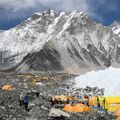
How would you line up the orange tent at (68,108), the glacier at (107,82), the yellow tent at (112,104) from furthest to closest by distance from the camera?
the glacier at (107,82), the yellow tent at (112,104), the orange tent at (68,108)

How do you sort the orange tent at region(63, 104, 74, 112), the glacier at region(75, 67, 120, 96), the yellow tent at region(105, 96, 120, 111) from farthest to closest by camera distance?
the glacier at region(75, 67, 120, 96)
the yellow tent at region(105, 96, 120, 111)
the orange tent at region(63, 104, 74, 112)

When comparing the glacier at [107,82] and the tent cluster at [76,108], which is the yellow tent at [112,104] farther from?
the glacier at [107,82]

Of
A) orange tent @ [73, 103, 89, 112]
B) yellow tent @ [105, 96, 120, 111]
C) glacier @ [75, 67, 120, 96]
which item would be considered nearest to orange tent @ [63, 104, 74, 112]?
orange tent @ [73, 103, 89, 112]

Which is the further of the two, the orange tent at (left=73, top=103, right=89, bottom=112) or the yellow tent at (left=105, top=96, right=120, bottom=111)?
the yellow tent at (left=105, top=96, right=120, bottom=111)

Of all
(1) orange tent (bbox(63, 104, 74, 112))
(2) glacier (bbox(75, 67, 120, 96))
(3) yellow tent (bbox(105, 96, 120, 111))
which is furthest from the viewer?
(2) glacier (bbox(75, 67, 120, 96))

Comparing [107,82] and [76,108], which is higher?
[107,82]

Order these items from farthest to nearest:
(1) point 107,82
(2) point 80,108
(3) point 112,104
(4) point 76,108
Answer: (1) point 107,82 < (3) point 112,104 < (4) point 76,108 < (2) point 80,108

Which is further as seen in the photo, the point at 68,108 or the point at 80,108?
the point at 68,108

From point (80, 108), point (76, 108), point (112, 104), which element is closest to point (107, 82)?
point (112, 104)

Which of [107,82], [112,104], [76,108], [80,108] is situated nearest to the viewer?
[80,108]

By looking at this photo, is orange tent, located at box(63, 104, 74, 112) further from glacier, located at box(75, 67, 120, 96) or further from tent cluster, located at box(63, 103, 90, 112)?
glacier, located at box(75, 67, 120, 96)

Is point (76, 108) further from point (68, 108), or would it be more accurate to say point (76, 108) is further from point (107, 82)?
point (107, 82)

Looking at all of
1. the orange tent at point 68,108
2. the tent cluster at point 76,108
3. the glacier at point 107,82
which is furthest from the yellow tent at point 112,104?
the glacier at point 107,82

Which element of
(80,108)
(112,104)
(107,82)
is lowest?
(80,108)
